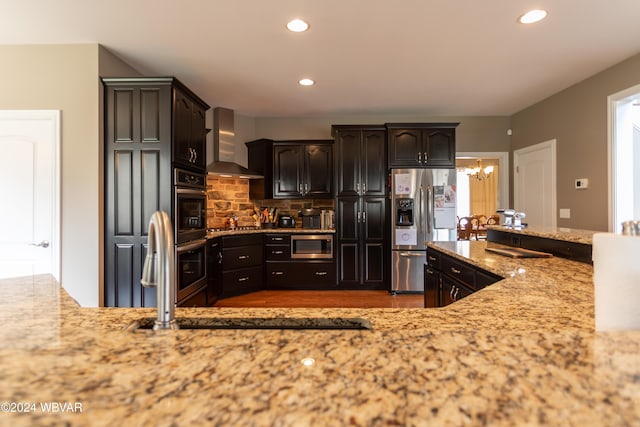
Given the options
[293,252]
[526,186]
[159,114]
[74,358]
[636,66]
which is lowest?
[293,252]

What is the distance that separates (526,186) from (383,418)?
5254 mm

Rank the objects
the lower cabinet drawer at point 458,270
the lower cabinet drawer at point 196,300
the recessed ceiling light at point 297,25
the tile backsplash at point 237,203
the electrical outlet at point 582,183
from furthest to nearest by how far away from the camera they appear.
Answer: the tile backsplash at point 237,203 < the electrical outlet at point 582,183 < the lower cabinet drawer at point 196,300 < the recessed ceiling light at point 297,25 < the lower cabinet drawer at point 458,270

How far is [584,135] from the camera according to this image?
12.3 feet

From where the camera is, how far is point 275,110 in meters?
4.87

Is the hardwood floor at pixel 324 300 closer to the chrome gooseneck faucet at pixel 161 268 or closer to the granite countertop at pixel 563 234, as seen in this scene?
the granite countertop at pixel 563 234

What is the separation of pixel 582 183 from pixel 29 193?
553cm

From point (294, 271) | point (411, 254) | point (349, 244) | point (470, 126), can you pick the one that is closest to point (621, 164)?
point (470, 126)

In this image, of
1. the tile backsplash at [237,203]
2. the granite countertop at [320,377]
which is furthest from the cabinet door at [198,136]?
the granite countertop at [320,377]

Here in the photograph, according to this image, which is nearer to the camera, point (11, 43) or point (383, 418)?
point (383, 418)

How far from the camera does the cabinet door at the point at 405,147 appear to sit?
463 centimetres

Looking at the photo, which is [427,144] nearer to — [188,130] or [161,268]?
[188,130]

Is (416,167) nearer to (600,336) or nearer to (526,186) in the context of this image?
(526,186)

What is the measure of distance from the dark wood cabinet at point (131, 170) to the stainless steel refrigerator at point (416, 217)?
290cm

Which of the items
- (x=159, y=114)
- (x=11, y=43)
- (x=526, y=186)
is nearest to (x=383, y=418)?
(x=159, y=114)
